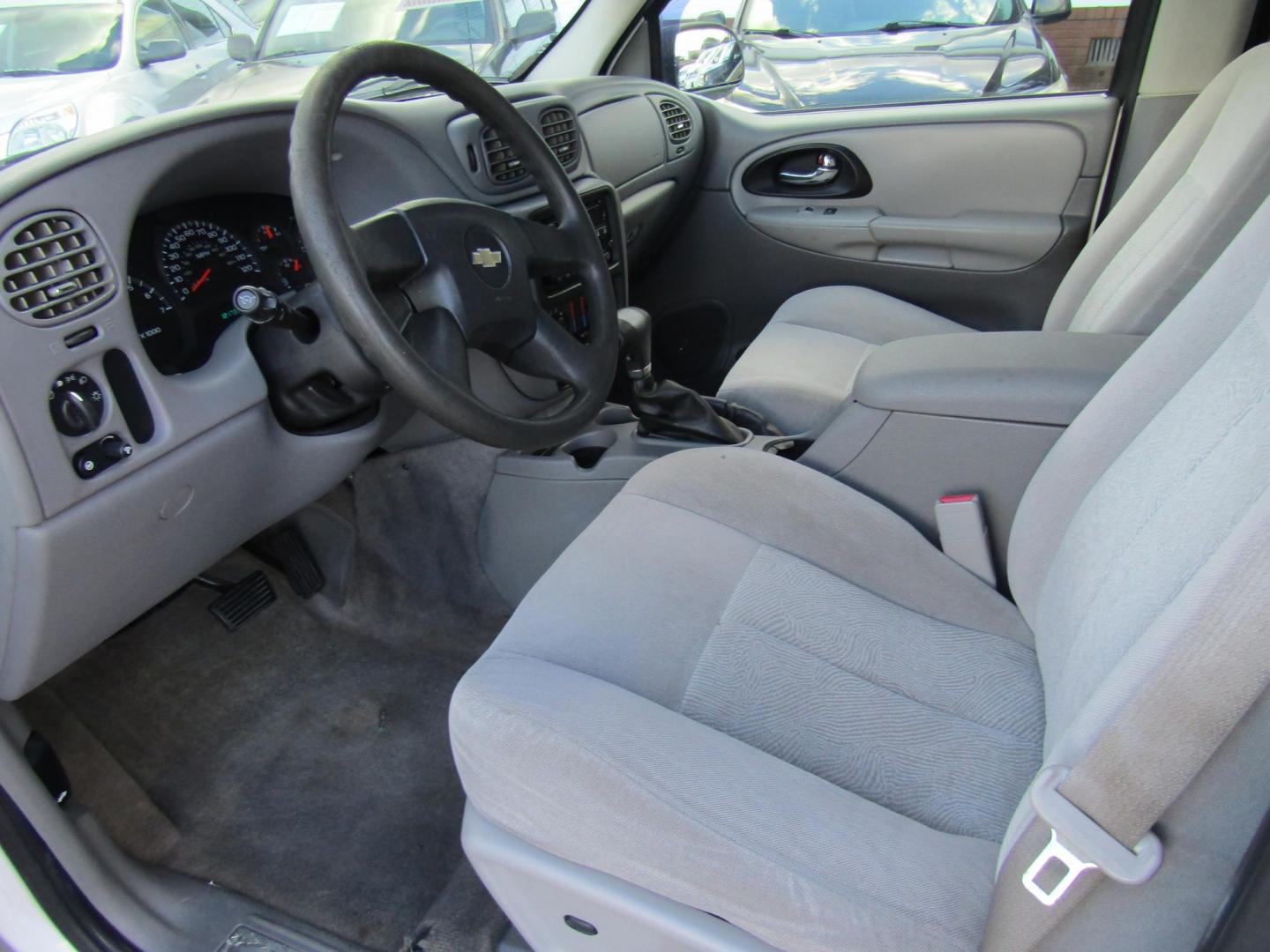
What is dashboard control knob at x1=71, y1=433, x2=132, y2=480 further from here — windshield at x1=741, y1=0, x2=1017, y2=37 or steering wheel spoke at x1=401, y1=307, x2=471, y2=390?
windshield at x1=741, y1=0, x2=1017, y2=37

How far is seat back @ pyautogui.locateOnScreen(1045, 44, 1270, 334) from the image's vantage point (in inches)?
51.3

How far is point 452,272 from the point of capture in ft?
3.63

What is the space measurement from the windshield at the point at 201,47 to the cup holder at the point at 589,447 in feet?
2.12

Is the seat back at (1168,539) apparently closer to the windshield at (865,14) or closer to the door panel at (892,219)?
the door panel at (892,219)

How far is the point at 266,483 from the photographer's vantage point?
1271 millimetres

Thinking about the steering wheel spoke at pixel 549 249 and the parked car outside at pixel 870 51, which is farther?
the parked car outside at pixel 870 51

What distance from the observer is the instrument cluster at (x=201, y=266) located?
1095mm

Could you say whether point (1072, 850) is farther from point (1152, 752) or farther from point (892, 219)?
point (892, 219)

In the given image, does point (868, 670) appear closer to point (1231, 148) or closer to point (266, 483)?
point (266, 483)

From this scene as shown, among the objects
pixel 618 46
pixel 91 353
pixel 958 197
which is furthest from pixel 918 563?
pixel 618 46

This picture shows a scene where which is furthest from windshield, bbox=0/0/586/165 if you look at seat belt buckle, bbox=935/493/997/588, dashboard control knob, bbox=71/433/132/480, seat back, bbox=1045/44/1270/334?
seat back, bbox=1045/44/1270/334

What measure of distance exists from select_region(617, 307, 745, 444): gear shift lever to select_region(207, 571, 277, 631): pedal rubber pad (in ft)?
2.42

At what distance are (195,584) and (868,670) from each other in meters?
1.18

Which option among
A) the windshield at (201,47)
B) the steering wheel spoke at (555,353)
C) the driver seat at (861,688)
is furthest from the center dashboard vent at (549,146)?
the driver seat at (861,688)
